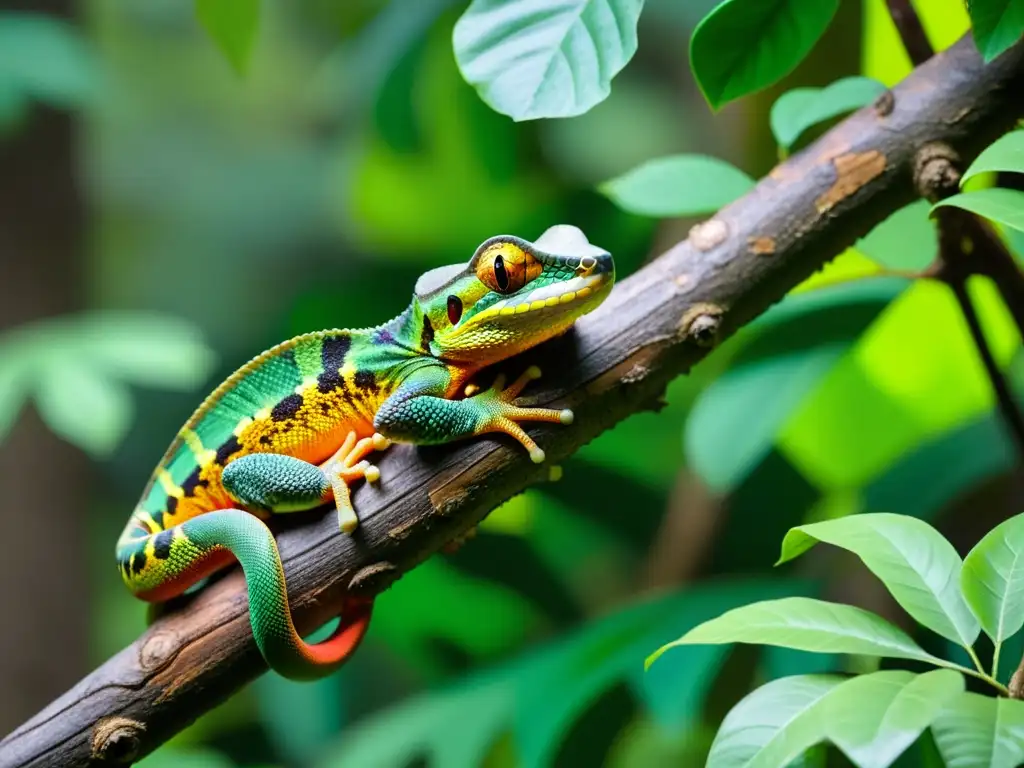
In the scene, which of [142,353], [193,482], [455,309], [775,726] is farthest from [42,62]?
[775,726]

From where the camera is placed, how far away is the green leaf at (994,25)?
126 centimetres

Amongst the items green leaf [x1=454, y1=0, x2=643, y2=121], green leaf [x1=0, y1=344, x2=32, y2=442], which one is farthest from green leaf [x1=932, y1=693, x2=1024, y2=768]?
green leaf [x1=0, y1=344, x2=32, y2=442]

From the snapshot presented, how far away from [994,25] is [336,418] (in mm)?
1129

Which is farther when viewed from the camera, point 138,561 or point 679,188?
point 679,188

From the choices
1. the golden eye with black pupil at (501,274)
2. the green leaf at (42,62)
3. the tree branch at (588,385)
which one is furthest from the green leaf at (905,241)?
the green leaf at (42,62)

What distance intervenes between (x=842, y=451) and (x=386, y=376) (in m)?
1.59

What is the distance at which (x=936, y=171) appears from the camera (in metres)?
1.52

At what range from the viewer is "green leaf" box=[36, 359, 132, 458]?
239cm

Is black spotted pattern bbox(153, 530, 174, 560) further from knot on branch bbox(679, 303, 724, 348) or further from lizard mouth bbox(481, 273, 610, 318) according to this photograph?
knot on branch bbox(679, 303, 724, 348)

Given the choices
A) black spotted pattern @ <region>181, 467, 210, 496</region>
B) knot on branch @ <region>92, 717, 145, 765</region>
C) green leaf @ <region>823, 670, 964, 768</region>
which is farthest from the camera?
black spotted pattern @ <region>181, 467, 210, 496</region>

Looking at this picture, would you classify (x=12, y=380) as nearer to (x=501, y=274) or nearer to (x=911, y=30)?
(x=501, y=274)

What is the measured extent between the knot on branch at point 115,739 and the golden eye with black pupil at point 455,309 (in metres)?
0.79

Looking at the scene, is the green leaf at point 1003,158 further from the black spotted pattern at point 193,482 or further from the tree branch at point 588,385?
the black spotted pattern at point 193,482

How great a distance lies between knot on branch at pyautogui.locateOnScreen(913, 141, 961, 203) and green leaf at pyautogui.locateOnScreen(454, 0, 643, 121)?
54cm
